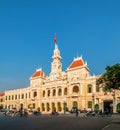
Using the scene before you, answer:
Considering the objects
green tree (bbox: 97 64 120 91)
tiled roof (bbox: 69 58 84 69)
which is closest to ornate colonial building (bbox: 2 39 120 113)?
tiled roof (bbox: 69 58 84 69)

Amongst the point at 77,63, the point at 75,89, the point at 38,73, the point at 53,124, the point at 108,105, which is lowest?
the point at 53,124

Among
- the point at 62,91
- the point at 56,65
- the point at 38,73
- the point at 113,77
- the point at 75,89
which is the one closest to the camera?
the point at 113,77

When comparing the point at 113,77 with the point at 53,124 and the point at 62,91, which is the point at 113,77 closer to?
the point at 53,124

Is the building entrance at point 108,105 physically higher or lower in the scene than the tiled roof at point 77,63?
lower

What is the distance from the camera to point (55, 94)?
71.6 metres

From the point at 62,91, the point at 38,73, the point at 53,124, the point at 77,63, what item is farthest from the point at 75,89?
the point at 53,124

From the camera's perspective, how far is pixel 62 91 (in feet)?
226

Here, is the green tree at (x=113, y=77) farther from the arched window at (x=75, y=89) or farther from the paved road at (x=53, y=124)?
the arched window at (x=75, y=89)

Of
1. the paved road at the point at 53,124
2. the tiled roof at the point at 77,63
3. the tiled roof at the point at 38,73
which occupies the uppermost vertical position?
the tiled roof at the point at 77,63

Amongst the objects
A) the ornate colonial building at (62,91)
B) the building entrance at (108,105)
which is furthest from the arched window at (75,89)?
the building entrance at (108,105)

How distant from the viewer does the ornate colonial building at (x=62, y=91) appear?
6000 centimetres

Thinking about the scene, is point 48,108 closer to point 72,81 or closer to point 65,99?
point 65,99

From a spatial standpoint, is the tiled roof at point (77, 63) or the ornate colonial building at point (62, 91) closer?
the ornate colonial building at point (62, 91)

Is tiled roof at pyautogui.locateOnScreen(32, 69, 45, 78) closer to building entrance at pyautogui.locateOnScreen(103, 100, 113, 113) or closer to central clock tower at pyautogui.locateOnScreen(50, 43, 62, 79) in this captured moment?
central clock tower at pyautogui.locateOnScreen(50, 43, 62, 79)
